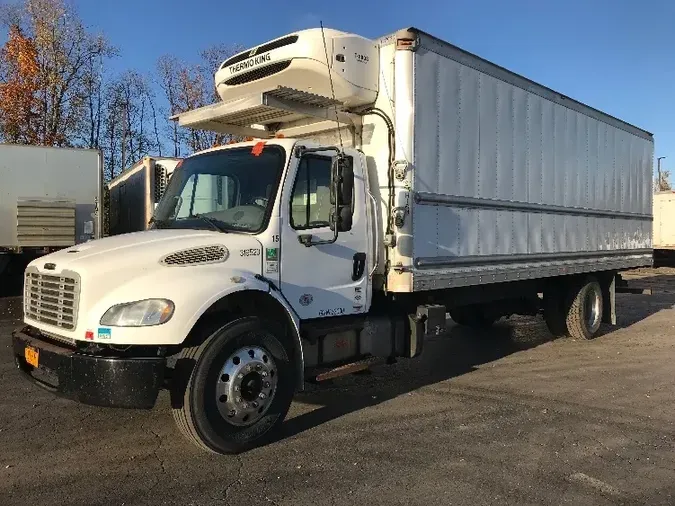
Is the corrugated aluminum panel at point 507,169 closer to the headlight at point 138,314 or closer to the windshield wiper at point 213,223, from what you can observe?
the windshield wiper at point 213,223

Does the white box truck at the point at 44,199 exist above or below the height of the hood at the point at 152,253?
above

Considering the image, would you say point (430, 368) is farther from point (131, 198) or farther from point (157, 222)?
point (131, 198)

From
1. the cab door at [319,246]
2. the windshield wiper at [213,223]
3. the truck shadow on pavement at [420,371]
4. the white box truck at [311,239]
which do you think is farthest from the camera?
the truck shadow on pavement at [420,371]

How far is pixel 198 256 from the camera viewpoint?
180 inches

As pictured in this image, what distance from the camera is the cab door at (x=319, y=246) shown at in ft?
16.8

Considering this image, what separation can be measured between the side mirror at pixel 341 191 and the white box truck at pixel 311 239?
0.04 ft

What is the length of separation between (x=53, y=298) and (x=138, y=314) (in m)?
0.90

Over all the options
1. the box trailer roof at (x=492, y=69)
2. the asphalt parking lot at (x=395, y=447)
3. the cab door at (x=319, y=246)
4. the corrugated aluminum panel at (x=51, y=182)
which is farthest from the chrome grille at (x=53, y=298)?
the corrugated aluminum panel at (x=51, y=182)

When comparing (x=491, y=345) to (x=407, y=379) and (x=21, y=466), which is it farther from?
(x=21, y=466)

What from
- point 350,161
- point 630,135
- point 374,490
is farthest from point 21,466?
point 630,135

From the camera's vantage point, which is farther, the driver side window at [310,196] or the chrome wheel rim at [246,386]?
the driver side window at [310,196]

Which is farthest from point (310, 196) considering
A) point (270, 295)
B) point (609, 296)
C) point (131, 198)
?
point (131, 198)

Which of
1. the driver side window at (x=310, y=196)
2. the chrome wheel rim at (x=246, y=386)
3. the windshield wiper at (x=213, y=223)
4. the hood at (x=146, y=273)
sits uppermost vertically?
the driver side window at (x=310, y=196)

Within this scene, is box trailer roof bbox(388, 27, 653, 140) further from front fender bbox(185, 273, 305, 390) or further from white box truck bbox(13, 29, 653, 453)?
front fender bbox(185, 273, 305, 390)
